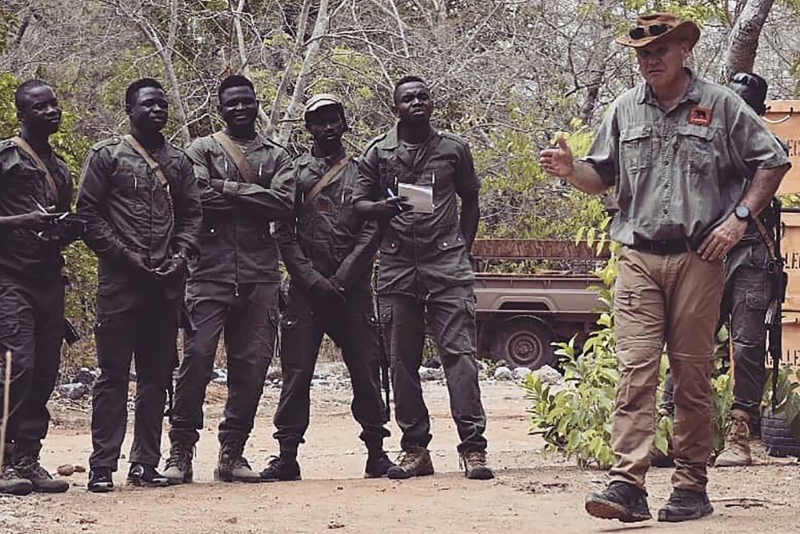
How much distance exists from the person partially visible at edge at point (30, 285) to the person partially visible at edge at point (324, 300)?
4.33 feet

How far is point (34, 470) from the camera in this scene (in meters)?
7.64

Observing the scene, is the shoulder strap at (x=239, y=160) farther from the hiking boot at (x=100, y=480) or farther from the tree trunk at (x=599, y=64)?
the tree trunk at (x=599, y=64)

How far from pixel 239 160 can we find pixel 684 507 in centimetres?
331

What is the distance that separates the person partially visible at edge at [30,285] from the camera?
7410 millimetres

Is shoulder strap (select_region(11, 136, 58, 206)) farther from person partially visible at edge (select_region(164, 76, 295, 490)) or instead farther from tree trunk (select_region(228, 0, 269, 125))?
tree trunk (select_region(228, 0, 269, 125))

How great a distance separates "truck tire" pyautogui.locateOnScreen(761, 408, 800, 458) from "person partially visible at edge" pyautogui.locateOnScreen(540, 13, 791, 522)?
2.62m

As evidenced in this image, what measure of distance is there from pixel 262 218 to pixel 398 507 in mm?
2006

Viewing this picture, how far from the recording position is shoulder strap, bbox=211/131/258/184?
8.27 metres

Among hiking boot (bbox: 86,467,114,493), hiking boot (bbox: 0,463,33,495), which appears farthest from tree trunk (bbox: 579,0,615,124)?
hiking boot (bbox: 0,463,33,495)

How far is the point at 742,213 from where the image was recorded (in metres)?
6.14

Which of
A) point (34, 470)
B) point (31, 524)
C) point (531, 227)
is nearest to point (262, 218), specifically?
point (34, 470)

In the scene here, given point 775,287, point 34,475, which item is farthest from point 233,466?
point 775,287

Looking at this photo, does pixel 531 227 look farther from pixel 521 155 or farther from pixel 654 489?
pixel 654 489

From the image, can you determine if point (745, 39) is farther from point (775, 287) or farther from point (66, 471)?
point (66, 471)
